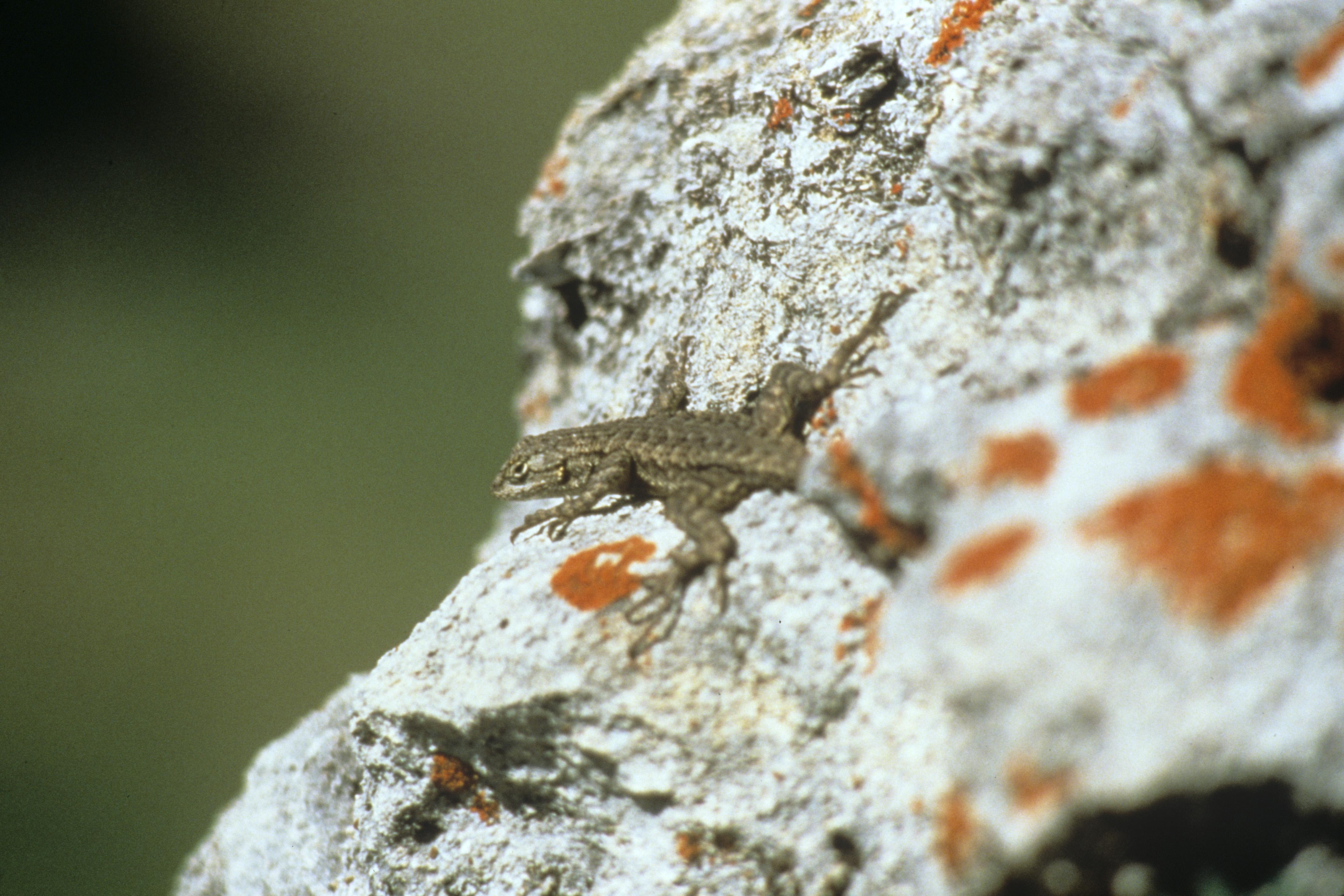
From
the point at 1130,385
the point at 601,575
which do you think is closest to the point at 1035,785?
the point at 1130,385

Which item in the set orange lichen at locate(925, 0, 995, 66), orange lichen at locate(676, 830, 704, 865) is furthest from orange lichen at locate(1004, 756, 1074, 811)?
orange lichen at locate(925, 0, 995, 66)

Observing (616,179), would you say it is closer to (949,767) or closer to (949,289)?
(949,289)

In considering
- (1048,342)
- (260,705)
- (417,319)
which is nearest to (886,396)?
(1048,342)

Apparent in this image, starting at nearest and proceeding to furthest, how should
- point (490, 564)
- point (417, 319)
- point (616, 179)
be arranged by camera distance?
point (490, 564)
point (616, 179)
point (417, 319)

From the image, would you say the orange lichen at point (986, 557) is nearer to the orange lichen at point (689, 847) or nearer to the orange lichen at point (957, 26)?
the orange lichen at point (689, 847)

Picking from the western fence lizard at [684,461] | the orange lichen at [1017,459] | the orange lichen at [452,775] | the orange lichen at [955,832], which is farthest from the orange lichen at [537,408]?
the orange lichen at [955,832]

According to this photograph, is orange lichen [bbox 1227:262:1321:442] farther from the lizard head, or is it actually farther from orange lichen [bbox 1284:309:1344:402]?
the lizard head
